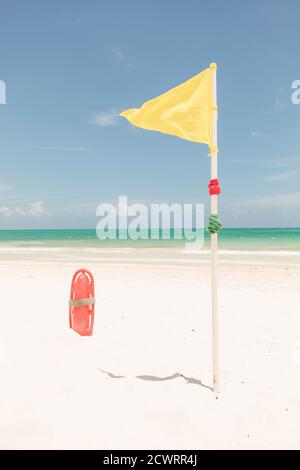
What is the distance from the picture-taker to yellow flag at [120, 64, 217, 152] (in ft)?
12.0

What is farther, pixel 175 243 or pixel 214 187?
pixel 175 243

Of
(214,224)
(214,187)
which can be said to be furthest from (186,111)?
(214,224)

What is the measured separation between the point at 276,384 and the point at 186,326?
8.18 ft

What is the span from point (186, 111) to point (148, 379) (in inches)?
115

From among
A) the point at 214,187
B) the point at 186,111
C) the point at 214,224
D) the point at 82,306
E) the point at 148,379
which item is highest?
the point at 186,111

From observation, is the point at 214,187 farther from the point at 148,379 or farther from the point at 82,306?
the point at 82,306

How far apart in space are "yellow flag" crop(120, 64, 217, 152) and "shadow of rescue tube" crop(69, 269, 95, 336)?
279 cm

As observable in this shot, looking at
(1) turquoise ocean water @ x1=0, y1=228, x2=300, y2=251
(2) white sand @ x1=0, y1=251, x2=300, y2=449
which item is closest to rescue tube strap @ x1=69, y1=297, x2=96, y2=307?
(2) white sand @ x1=0, y1=251, x2=300, y2=449

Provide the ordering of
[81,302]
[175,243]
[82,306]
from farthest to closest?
[175,243] → [82,306] → [81,302]

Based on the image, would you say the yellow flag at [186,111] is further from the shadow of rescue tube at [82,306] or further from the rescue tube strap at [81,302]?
the rescue tube strap at [81,302]

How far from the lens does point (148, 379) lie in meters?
4.11

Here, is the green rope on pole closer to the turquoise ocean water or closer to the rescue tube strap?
the rescue tube strap

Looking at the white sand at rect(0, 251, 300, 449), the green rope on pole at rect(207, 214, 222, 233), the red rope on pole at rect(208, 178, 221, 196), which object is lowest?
the white sand at rect(0, 251, 300, 449)
